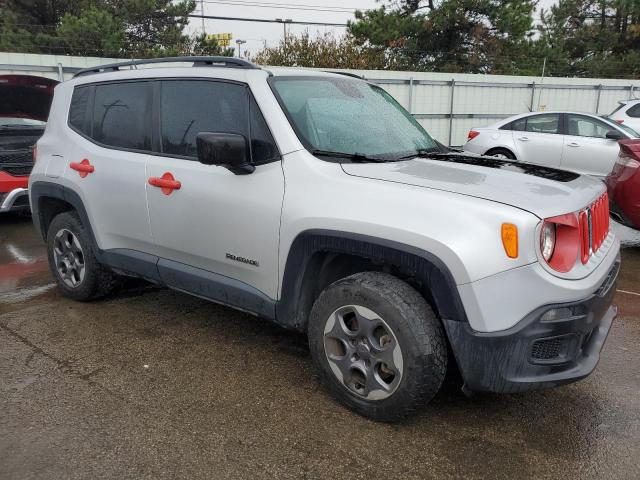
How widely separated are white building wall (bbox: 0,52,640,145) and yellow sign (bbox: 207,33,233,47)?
19741mm

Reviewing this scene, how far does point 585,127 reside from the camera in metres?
10.1

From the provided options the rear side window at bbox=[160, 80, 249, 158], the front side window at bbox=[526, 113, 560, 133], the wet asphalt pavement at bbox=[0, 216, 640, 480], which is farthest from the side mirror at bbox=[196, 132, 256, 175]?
the front side window at bbox=[526, 113, 560, 133]

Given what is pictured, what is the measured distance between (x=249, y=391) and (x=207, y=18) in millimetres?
31599

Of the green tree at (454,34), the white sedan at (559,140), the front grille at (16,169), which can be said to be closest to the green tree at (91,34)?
the green tree at (454,34)

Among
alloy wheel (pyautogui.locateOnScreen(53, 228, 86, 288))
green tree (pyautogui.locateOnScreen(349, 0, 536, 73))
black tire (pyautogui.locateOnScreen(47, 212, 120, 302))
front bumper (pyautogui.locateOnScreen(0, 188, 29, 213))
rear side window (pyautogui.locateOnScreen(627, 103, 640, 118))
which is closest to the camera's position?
black tire (pyautogui.locateOnScreen(47, 212, 120, 302))

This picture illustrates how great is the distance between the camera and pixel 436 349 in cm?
265

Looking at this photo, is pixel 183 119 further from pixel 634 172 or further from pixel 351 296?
pixel 634 172

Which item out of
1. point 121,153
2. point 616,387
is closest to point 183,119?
point 121,153

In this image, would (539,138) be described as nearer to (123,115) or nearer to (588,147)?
(588,147)

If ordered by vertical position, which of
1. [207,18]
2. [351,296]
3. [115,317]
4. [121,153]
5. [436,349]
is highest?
[207,18]

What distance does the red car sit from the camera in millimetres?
5770

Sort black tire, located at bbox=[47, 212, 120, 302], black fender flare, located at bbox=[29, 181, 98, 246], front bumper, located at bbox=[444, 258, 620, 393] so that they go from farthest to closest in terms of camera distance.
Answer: black tire, located at bbox=[47, 212, 120, 302]
black fender flare, located at bbox=[29, 181, 98, 246]
front bumper, located at bbox=[444, 258, 620, 393]

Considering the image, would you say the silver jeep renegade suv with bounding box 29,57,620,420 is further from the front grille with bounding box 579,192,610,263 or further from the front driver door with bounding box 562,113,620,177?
the front driver door with bounding box 562,113,620,177

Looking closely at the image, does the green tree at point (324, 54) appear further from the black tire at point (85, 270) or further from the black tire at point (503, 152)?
the black tire at point (85, 270)
